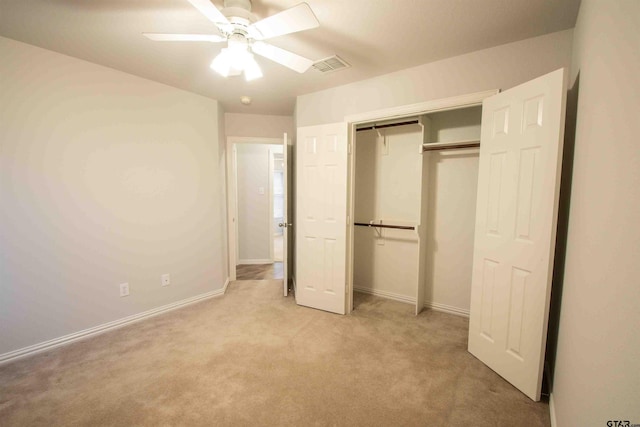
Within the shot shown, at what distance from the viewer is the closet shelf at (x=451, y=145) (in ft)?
8.32

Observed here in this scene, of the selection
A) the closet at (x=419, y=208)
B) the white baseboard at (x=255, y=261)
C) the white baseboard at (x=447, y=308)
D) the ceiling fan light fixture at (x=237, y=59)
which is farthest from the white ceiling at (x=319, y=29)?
the white baseboard at (x=255, y=261)

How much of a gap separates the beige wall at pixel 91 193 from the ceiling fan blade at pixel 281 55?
1.77 m

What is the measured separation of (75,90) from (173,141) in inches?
34.5

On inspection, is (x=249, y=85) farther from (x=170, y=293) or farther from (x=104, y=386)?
(x=104, y=386)

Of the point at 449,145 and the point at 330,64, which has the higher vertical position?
the point at 330,64

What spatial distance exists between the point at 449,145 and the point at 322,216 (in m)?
1.53

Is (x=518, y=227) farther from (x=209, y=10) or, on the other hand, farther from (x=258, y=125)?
(x=258, y=125)

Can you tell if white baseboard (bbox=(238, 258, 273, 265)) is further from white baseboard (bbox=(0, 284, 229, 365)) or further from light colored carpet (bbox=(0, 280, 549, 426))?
light colored carpet (bbox=(0, 280, 549, 426))

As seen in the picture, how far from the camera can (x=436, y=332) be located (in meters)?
2.54

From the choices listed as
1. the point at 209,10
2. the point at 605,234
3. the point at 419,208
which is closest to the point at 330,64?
the point at 209,10

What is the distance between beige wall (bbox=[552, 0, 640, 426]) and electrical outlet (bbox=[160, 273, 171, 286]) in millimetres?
3455

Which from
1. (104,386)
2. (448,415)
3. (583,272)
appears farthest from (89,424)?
(583,272)

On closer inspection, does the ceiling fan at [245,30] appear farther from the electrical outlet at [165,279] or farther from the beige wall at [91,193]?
the electrical outlet at [165,279]

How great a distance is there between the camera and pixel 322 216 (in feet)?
9.73
